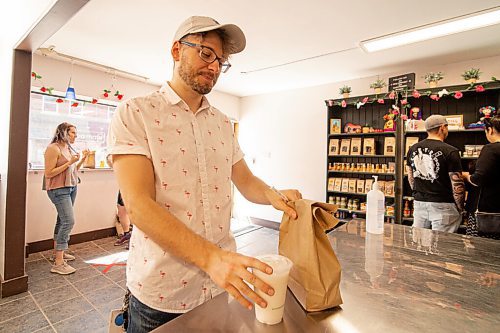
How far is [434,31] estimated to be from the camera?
2.76 m

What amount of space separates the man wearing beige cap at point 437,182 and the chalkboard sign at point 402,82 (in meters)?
1.18

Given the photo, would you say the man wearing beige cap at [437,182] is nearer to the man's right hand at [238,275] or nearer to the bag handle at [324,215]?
the bag handle at [324,215]

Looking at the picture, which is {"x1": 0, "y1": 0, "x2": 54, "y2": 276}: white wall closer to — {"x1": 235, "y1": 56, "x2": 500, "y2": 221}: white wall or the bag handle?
the bag handle

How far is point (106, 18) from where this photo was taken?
260cm

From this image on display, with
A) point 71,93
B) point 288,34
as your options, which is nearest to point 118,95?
point 71,93

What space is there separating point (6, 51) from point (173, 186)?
2.90 metres

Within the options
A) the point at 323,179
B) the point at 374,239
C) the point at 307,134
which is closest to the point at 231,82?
the point at 307,134

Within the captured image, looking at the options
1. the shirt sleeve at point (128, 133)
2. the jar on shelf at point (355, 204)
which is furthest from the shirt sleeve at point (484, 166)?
the shirt sleeve at point (128, 133)

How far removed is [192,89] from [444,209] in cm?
259

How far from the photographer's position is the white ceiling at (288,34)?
7.78ft

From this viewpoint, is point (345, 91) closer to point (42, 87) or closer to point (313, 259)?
point (313, 259)

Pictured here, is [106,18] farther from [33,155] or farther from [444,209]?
[444,209]

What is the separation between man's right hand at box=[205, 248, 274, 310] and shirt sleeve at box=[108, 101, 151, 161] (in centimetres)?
42

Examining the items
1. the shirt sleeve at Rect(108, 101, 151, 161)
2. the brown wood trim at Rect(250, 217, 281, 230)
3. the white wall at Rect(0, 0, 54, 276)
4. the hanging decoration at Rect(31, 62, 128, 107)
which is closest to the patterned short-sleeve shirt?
the shirt sleeve at Rect(108, 101, 151, 161)
